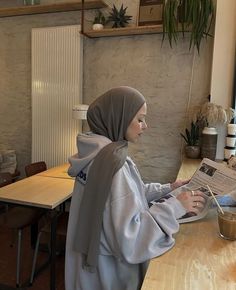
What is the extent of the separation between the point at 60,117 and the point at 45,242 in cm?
148

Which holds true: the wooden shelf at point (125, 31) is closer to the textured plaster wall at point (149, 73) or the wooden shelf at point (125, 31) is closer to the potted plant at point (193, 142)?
the textured plaster wall at point (149, 73)

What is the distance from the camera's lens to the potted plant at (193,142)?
2832mm

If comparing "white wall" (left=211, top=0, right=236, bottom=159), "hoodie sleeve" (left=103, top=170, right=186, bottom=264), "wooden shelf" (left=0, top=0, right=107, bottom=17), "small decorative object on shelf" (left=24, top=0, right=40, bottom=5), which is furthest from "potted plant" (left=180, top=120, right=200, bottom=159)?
"small decorative object on shelf" (left=24, top=0, right=40, bottom=5)

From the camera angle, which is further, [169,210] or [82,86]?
[82,86]

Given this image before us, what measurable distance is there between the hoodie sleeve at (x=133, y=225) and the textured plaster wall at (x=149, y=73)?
2.24 meters

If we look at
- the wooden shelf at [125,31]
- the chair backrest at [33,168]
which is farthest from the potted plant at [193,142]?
the chair backrest at [33,168]

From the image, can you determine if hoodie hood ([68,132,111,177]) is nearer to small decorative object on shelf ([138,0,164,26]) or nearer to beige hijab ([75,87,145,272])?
beige hijab ([75,87,145,272])

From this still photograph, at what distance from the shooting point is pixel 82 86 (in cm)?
346

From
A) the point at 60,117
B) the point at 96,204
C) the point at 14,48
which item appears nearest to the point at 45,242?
the point at 60,117

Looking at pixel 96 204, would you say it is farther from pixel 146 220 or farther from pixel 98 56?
pixel 98 56

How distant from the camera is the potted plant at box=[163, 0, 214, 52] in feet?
8.75

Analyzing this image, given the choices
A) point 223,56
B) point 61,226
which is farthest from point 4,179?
point 223,56

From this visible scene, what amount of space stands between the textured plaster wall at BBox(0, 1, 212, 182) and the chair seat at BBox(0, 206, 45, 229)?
1388 millimetres

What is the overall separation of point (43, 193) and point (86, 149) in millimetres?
1248
